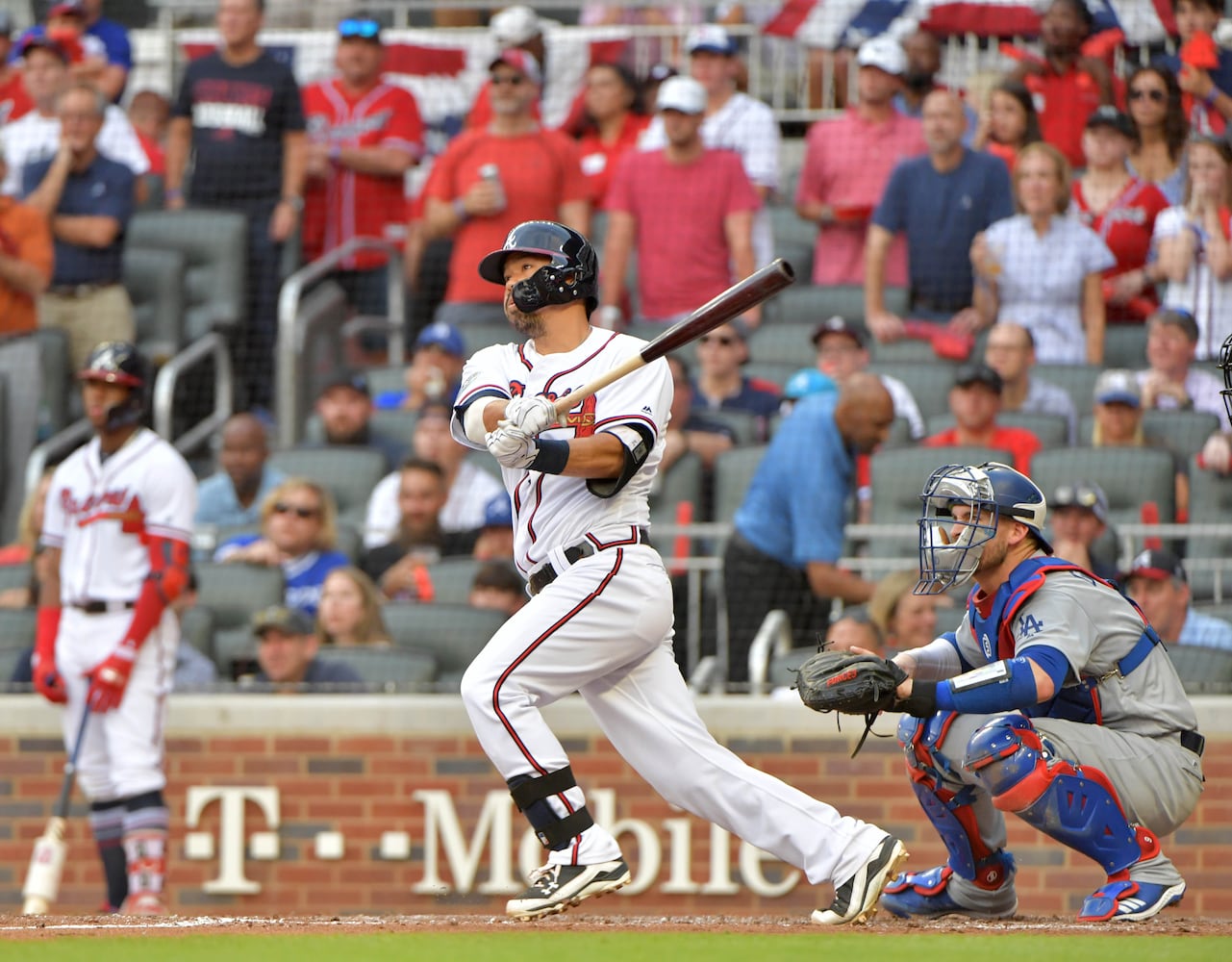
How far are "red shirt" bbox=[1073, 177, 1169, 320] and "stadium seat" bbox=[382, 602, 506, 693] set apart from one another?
3.49m

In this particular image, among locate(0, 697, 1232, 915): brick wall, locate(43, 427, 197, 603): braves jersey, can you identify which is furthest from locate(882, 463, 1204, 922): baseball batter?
locate(43, 427, 197, 603): braves jersey

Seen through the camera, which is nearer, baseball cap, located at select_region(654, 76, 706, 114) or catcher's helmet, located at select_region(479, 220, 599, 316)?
catcher's helmet, located at select_region(479, 220, 599, 316)

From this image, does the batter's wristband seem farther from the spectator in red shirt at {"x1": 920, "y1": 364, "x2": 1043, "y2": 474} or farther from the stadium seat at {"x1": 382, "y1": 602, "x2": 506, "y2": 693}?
the spectator in red shirt at {"x1": 920, "y1": 364, "x2": 1043, "y2": 474}

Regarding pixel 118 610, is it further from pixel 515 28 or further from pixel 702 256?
pixel 515 28

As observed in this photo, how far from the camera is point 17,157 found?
10.5 m

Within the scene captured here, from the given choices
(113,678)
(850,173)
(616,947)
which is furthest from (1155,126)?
(616,947)

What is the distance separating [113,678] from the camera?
7.09 metres

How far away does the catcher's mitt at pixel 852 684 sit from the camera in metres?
4.70

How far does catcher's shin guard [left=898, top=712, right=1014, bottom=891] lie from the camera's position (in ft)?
16.2

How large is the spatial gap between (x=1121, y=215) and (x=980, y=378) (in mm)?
1805

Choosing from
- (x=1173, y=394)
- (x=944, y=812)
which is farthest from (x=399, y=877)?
(x=1173, y=394)

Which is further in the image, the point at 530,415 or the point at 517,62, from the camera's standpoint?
the point at 517,62

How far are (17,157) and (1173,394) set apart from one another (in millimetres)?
6028

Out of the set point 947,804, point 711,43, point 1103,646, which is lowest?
point 947,804
